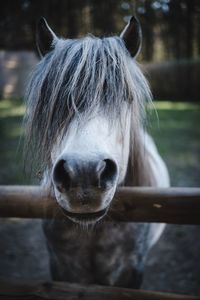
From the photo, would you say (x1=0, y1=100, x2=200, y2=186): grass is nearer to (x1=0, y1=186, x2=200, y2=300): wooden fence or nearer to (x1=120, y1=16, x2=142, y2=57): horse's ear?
(x1=0, y1=186, x2=200, y2=300): wooden fence

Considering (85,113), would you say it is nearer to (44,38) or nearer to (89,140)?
(89,140)

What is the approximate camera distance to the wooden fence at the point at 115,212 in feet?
5.19

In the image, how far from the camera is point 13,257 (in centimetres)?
356

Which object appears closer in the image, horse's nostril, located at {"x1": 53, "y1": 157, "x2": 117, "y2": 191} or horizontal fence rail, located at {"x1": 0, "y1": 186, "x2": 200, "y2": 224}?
horse's nostril, located at {"x1": 53, "y1": 157, "x2": 117, "y2": 191}

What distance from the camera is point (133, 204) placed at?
169cm

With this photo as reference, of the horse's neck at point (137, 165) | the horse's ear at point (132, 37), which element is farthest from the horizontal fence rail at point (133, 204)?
the horse's ear at point (132, 37)

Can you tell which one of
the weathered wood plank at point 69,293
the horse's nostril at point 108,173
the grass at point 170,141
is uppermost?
the horse's nostril at point 108,173

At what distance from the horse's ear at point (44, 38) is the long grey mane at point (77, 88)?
0.39 ft

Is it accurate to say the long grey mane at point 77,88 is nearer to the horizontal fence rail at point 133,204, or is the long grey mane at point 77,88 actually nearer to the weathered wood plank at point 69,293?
the horizontal fence rail at point 133,204

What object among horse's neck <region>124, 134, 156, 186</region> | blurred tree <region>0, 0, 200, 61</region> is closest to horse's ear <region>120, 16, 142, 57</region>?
horse's neck <region>124, 134, 156, 186</region>

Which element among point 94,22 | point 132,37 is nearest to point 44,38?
point 132,37

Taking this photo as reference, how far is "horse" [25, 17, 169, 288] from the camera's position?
126 centimetres

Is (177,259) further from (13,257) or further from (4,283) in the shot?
(4,283)

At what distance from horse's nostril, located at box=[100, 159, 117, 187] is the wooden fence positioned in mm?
440
